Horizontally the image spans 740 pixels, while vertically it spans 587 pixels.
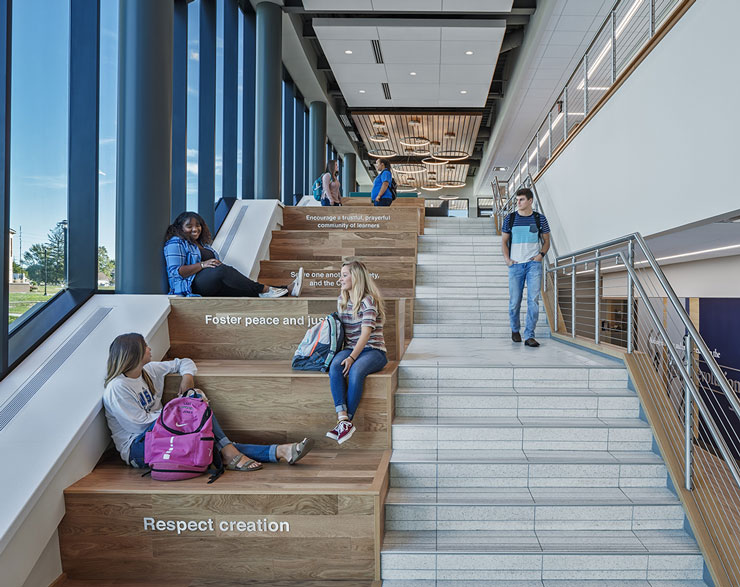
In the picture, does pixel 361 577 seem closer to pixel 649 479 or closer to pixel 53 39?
pixel 649 479

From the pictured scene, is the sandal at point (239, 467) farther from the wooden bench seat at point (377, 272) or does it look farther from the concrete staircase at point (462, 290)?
the concrete staircase at point (462, 290)

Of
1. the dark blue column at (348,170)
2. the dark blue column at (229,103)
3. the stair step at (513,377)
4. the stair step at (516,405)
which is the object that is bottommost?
the stair step at (516,405)

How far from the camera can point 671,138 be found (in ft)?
15.1

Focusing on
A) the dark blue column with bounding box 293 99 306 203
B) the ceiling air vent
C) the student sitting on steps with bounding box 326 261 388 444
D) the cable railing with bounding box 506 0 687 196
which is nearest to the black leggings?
the student sitting on steps with bounding box 326 261 388 444

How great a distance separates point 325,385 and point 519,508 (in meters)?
1.29

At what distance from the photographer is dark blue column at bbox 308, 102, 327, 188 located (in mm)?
14242

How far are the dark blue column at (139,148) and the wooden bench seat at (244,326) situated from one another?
0.54 meters

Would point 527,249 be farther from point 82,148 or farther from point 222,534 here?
point 82,148

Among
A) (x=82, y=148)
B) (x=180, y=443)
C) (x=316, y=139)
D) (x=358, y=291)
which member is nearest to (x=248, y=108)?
(x=82, y=148)

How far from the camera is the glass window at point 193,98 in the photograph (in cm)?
695

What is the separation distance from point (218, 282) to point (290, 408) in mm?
1540

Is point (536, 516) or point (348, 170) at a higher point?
point (348, 170)

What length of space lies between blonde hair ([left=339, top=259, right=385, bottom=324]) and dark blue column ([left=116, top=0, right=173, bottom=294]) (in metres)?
A: 1.79

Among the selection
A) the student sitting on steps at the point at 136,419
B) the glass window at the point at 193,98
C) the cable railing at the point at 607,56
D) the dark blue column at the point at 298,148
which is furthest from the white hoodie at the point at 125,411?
the dark blue column at the point at 298,148
